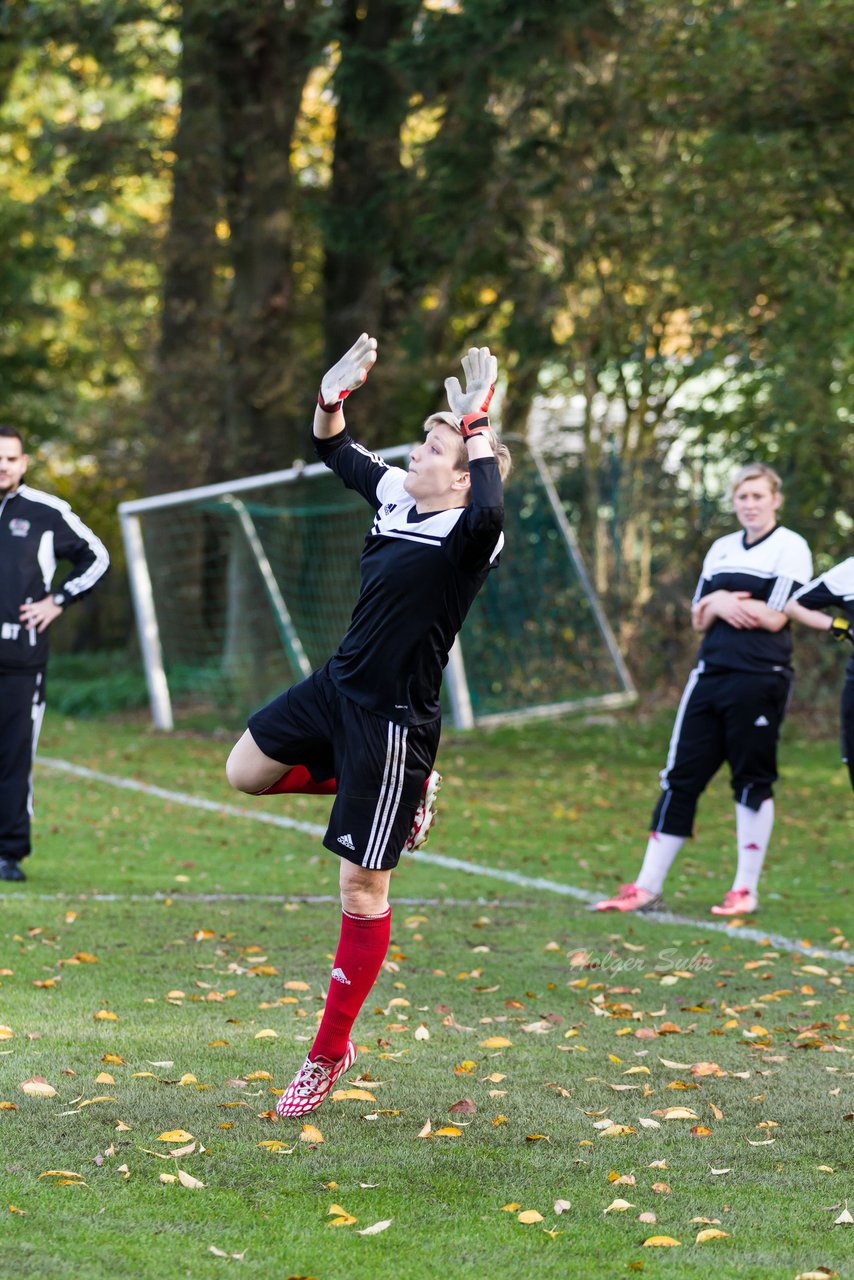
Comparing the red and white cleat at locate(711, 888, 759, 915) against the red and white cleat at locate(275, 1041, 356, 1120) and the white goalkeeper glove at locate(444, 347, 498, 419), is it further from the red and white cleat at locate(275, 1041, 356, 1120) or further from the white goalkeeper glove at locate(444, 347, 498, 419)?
the white goalkeeper glove at locate(444, 347, 498, 419)

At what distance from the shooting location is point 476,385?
473cm

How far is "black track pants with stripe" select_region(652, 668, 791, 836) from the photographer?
8.04 m

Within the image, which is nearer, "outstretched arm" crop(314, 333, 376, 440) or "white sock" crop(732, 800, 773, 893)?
"outstretched arm" crop(314, 333, 376, 440)

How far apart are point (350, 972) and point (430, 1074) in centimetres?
53

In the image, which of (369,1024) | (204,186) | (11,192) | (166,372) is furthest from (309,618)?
(11,192)

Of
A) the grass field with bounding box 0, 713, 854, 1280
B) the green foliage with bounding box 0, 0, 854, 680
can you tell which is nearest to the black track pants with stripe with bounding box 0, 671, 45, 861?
the grass field with bounding box 0, 713, 854, 1280

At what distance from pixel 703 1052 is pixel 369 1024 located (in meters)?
1.18

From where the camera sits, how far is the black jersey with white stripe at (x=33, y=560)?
8227 millimetres

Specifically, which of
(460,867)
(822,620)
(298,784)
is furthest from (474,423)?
(460,867)

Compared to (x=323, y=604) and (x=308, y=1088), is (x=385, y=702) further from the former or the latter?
(x=323, y=604)

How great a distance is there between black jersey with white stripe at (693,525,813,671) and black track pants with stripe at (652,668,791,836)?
2.8 inches

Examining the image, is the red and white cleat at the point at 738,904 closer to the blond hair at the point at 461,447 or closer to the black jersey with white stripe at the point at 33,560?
the black jersey with white stripe at the point at 33,560

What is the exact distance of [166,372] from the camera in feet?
66.1

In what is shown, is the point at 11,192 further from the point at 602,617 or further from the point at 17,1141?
the point at 17,1141
